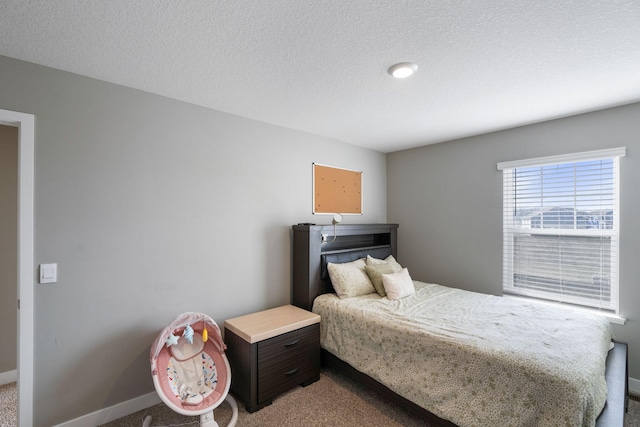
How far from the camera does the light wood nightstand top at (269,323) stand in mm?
2285

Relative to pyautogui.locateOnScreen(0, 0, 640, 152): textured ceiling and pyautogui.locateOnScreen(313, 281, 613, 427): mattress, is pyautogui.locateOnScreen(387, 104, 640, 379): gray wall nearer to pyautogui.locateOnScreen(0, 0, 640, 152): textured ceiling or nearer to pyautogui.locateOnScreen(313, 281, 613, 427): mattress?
pyautogui.locateOnScreen(0, 0, 640, 152): textured ceiling

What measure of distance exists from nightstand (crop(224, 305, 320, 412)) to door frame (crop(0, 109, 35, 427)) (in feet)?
4.12

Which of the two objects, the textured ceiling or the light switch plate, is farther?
the light switch plate

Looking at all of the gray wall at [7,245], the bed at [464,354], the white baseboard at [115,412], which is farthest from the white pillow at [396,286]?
the gray wall at [7,245]

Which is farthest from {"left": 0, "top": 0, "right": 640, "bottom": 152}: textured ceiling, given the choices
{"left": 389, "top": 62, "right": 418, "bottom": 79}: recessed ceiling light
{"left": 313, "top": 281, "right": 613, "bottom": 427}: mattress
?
{"left": 313, "top": 281, "right": 613, "bottom": 427}: mattress

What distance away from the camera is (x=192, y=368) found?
7.04 feet

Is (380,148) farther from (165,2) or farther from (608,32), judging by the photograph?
(165,2)

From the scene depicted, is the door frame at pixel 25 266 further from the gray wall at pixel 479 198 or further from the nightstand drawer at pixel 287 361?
the gray wall at pixel 479 198

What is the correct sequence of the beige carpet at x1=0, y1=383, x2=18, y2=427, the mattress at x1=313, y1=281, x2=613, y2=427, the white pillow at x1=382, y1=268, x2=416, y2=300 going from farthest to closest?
1. the white pillow at x1=382, y1=268, x2=416, y2=300
2. the beige carpet at x1=0, y1=383, x2=18, y2=427
3. the mattress at x1=313, y1=281, x2=613, y2=427

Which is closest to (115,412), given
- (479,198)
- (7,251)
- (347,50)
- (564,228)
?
(7,251)

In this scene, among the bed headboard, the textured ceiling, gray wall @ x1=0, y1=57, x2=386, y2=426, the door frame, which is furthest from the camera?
the bed headboard

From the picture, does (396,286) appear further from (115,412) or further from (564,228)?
(115,412)

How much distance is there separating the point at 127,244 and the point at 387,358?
220 cm

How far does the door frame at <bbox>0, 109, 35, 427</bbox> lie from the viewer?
5.92 feet
